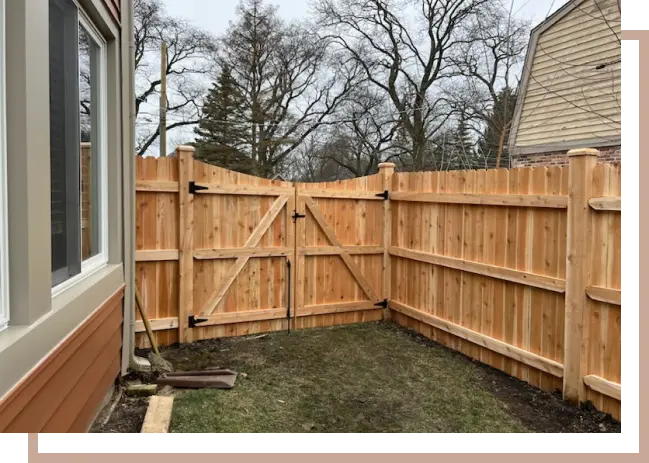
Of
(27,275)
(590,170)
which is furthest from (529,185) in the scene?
(27,275)

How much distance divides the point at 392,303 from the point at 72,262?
3980mm

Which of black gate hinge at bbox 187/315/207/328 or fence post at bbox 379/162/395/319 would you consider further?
fence post at bbox 379/162/395/319

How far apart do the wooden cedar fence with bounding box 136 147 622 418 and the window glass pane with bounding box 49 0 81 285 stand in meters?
1.94

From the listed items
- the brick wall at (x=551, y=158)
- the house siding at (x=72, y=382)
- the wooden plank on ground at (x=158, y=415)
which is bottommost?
the wooden plank on ground at (x=158, y=415)

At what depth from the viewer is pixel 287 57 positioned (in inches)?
368

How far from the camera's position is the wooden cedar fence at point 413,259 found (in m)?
3.27

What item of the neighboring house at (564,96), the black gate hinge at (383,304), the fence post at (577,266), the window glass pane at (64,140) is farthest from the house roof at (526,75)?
the window glass pane at (64,140)

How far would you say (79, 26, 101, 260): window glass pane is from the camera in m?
2.75

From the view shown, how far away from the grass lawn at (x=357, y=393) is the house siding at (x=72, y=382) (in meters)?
0.56

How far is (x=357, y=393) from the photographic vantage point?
12.0ft

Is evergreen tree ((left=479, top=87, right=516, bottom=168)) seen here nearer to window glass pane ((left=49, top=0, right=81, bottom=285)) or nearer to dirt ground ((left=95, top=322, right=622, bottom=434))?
dirt ground ((left=95, top=322, right=622, bottom=434))

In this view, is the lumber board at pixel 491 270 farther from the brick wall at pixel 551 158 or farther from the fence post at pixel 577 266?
the brick wall at pixel 551 158

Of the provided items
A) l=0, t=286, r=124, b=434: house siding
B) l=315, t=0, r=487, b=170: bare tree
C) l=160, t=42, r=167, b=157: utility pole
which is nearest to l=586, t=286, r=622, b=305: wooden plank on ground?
l=0, t=286, r=124, b=434: house siding

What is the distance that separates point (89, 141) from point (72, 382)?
147cm
